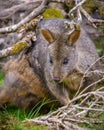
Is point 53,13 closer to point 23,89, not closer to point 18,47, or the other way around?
point 23,89

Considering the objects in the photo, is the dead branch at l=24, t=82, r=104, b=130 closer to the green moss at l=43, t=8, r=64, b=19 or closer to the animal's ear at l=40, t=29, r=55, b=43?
the animal's ear at l=40, t=29, r=55, b=43

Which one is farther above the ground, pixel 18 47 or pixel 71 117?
pixel 18 47

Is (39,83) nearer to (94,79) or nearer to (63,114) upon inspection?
(94,79)

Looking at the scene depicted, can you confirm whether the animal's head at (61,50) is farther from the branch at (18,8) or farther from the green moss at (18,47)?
the branch at (18,8)

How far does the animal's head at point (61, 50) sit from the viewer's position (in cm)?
642

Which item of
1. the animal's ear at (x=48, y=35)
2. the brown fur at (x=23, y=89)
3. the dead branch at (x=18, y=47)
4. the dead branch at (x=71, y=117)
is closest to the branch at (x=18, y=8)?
the dead branch at (x=18, y=47)

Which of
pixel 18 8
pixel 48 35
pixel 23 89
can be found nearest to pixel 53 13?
pixel 18 8

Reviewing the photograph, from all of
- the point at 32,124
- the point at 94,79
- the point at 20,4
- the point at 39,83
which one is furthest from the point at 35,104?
the point at 20,4

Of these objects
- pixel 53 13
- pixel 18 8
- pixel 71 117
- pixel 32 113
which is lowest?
pixel 32 113

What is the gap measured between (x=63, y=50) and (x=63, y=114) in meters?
1.32

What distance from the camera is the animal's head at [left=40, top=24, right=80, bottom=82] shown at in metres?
6.42

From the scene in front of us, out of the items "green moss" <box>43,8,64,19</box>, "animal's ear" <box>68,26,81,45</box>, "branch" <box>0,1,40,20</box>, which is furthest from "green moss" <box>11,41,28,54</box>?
"branch" <box>0,1,40,20</box>

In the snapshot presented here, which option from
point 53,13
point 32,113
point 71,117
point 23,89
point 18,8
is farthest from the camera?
point 18,8

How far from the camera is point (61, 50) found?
6.47 m
